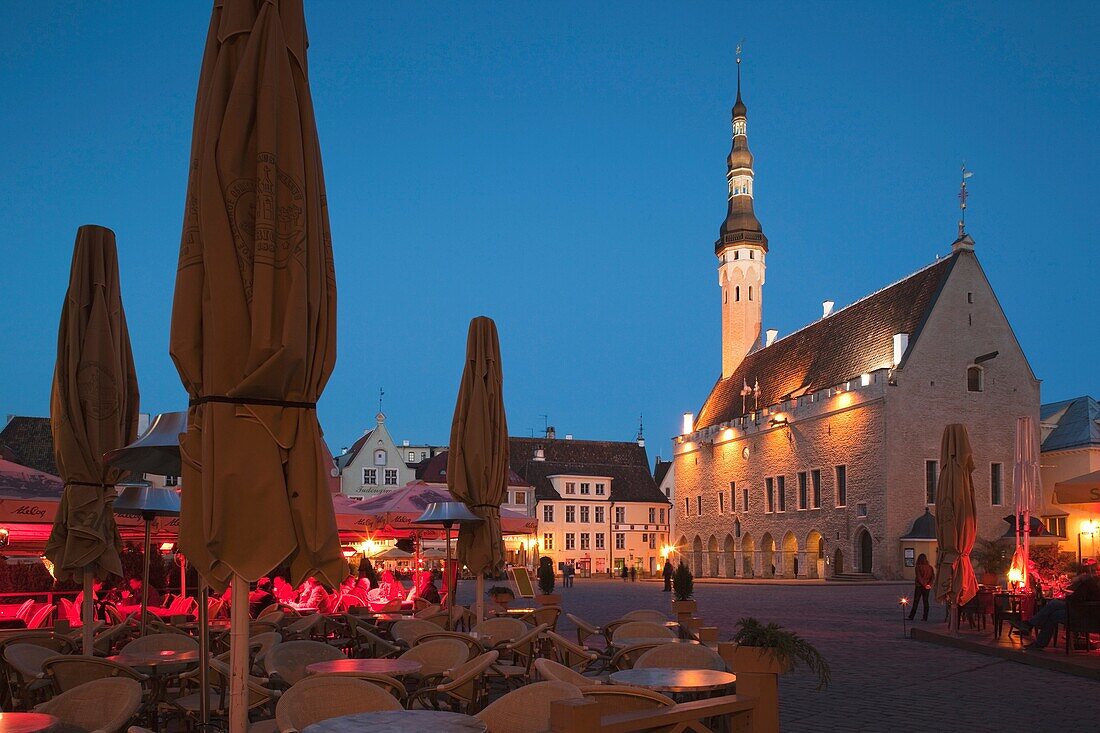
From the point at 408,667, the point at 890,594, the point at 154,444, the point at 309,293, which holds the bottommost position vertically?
the point at 890,594

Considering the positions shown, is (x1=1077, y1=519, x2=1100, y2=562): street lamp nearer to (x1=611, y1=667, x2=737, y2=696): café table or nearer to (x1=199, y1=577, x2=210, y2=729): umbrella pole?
(x1=611, y1=667, x2=737, y2=696): café table

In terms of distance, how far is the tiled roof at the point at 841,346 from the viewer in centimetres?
4866

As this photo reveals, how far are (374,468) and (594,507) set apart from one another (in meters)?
15.7

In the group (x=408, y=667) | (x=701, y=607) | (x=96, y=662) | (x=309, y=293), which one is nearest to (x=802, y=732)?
(x=408, y=667)

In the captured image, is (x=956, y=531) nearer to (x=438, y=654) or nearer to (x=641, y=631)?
(x=641, y=631)

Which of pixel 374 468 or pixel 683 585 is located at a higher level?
pixel 374 468

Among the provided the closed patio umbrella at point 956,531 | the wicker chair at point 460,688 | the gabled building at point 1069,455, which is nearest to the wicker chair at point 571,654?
the wicker chair at point 460,688

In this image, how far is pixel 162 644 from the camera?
799cm

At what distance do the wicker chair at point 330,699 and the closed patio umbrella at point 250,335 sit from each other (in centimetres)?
101

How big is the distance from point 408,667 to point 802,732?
3475mm

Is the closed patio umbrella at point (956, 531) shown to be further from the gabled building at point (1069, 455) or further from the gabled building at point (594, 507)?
the gabled building at point (594, 507)

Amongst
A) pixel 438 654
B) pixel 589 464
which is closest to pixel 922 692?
pixel 438 654

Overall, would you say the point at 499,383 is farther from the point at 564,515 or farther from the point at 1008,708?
the point at 564,515

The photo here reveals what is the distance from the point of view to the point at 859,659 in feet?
44.5
